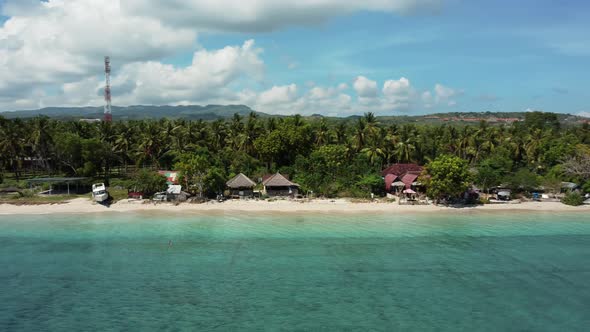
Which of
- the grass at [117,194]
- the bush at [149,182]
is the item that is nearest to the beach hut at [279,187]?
the bush at [149,182]

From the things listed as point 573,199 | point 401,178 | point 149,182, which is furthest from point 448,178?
point 149,182

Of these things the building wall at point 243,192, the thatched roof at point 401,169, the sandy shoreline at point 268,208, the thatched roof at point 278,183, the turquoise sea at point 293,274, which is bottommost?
the turquoise sea at point 293,274

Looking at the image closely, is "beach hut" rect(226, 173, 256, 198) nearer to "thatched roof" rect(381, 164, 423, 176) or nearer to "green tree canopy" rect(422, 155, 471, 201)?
"thatched roof" rect(381, 164, 423, 176)

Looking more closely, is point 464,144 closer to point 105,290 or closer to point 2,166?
point 105,290

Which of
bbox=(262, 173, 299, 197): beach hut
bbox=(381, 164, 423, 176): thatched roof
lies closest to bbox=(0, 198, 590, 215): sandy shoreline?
bbox=(262, 173, 299, 197): beach hut

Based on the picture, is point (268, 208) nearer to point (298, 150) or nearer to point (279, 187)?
point (279, 187)

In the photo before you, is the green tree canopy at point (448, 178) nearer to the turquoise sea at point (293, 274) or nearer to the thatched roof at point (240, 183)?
the turquoise sea at point (293, 274)
